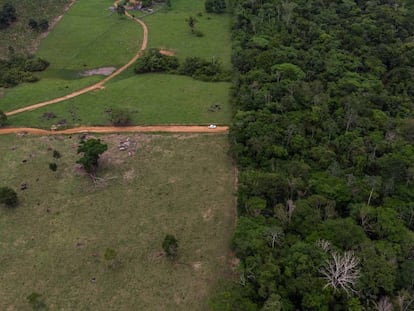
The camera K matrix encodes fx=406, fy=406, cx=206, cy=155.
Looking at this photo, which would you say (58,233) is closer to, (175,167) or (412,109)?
(175,167)

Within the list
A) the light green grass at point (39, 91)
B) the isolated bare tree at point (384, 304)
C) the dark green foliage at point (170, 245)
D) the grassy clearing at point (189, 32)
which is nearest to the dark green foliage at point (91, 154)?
the dark green foliage at point (170, 245)

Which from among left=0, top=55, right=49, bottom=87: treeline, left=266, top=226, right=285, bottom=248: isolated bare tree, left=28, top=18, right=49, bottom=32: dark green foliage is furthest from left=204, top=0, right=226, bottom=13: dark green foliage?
left=266, top=226, right=285, bottom=248: isolated bare tree

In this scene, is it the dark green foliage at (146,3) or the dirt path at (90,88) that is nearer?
the dirt path at (90,88)

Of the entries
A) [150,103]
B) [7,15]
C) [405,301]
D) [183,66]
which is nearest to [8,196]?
[150,103]

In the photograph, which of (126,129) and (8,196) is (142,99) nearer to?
(126,129)

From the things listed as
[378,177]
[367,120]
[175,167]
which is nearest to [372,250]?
[378,177]

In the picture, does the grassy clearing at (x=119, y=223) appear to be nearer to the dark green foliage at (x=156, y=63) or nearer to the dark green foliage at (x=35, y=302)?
the dark green foliage at (x=35, y=302)

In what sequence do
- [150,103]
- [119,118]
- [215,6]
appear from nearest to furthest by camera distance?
1. [119,118]
2. [150,103]
3. [215,6]
